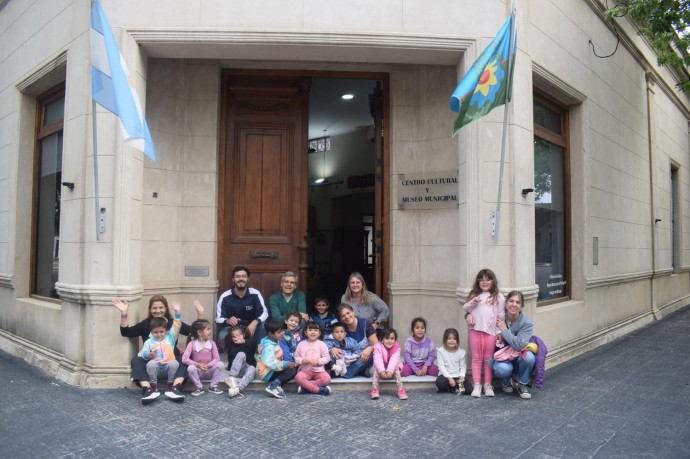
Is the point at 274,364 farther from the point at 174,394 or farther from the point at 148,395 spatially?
the point at 148,395

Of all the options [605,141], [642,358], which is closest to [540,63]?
[605,141]

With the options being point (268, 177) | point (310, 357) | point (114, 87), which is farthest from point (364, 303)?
point (114, 87)

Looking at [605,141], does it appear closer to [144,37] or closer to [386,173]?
[386,173]

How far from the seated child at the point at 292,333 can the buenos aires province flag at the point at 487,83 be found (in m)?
2.79

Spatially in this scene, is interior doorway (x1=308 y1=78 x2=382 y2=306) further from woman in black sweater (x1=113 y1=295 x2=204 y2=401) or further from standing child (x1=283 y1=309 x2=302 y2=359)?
woman in black sweater (x1=113 y1=295 x2=204 y2=401)

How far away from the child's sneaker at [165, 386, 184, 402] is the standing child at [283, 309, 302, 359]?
4.08ft

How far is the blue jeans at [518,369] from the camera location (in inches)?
220

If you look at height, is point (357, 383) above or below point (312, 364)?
below

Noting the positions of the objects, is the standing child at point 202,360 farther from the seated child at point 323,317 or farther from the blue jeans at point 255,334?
the seated child at point 323,317

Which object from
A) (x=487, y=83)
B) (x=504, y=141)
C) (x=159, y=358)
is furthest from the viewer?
(x=504, y=141)

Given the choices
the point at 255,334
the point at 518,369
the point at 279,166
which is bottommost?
the point at 518,369

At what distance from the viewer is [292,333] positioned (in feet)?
19.7

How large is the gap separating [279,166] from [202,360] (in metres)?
3.00

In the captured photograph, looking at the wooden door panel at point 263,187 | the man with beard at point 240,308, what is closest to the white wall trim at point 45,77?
the wooden door panel at point 263,187
